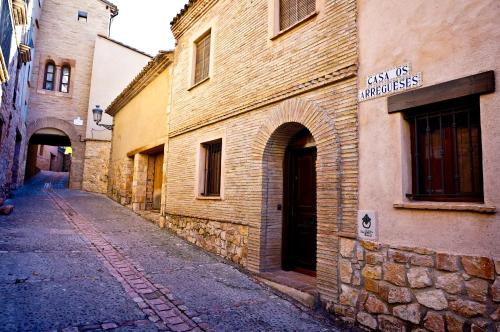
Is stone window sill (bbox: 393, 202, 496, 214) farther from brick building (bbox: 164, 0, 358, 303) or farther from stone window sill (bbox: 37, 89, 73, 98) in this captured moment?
stone window sill (bbox: 37, 89, 73, 98)

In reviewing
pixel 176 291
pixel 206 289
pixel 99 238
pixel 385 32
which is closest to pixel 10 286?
pixel 176 291

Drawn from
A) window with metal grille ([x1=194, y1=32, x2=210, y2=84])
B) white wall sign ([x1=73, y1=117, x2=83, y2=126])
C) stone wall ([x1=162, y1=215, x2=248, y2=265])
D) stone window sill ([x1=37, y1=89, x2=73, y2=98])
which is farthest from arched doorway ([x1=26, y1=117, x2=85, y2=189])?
window with metal grille ([x1=194, y1=32, x2=210, y2=84])

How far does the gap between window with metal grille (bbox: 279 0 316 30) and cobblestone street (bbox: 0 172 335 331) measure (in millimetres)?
4121

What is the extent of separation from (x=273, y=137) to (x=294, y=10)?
2040 millimetres

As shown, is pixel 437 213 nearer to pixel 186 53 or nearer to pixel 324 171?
pixel 324 171

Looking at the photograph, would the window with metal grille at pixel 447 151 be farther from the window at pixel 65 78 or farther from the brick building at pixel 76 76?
the window at pixel 65 78

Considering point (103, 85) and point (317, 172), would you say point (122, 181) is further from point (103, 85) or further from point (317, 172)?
point (317, 172)

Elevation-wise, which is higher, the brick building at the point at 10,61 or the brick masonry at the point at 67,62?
the brick masonry at the point at 67,62

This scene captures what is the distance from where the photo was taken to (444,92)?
342 cm

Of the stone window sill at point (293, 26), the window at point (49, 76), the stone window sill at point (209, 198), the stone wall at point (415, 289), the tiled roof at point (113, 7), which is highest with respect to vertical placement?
the tiled roof at point (113, 7)

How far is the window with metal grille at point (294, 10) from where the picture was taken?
17.6ft

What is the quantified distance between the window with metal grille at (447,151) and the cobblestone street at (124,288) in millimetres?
1936

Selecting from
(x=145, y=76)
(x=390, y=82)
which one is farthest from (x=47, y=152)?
(x=390, y=82)

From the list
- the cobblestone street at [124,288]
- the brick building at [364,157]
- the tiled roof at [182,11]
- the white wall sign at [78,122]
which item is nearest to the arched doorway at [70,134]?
the white wall sign at [78,122]
